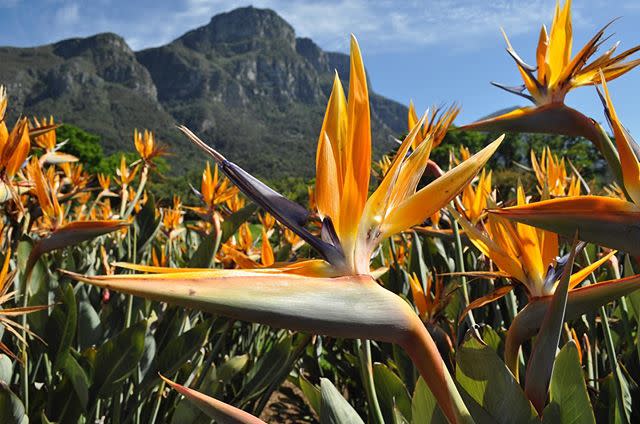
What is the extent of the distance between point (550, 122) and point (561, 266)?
24cm

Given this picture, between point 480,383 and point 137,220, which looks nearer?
point 480,383

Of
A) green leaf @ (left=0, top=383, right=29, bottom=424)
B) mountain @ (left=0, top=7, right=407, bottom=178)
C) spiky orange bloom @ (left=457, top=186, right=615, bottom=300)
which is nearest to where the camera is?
spiky orange bloom @ (left=457, top=186, right=615, bottom=300)

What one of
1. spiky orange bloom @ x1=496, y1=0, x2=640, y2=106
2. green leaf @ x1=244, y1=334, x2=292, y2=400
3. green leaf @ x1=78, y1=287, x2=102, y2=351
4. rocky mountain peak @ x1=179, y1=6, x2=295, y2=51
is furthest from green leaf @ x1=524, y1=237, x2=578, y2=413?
rocky mountain peak @ x1=179, y1=6, x2=295, y2=51

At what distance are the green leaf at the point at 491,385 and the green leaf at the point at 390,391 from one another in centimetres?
44

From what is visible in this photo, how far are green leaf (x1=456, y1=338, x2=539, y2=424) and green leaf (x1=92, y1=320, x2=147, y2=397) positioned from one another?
2.91 ft

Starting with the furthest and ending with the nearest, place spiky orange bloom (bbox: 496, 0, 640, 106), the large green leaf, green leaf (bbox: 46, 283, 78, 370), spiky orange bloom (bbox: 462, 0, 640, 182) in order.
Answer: green leaf (bbox: 46, 283, 78, 370), spiky orange bloom (bbox: 496, 0, 640, 106), spiky orange bloom (bbox: 462, 0, 640, 182), the large green leaf

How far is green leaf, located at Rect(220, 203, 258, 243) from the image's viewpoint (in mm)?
1419

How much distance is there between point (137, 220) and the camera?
2.03m

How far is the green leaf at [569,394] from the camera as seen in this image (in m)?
0.55

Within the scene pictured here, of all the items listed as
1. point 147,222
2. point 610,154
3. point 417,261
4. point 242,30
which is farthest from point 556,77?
point 242,30

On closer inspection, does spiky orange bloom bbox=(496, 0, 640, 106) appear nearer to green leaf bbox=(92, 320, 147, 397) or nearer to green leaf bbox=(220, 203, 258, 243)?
green leaf bbox=(220, 203, 258, 243)

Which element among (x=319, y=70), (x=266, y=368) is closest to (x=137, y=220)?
(x=266, y=368)

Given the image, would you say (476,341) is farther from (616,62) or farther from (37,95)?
(37,95)

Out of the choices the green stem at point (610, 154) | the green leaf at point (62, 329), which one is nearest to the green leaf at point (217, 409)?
the green stem at point (610, 154)
